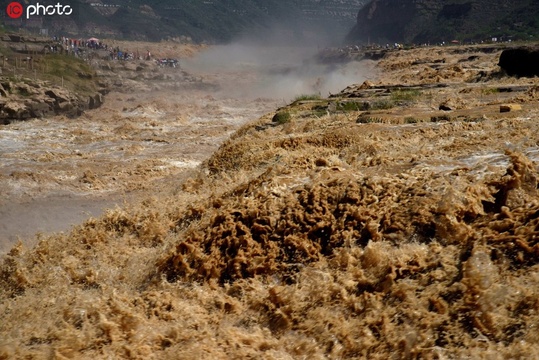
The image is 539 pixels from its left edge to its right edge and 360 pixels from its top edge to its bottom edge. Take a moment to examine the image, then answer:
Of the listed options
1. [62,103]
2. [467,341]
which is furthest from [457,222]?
[62,103]

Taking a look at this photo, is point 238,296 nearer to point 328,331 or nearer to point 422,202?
point 328,331

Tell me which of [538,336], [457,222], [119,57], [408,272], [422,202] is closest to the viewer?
[538,336]

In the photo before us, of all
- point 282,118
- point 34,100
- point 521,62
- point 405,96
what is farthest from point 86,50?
point 521,62

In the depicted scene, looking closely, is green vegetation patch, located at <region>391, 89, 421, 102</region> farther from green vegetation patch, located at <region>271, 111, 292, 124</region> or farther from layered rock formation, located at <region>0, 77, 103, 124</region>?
layered rock formation, located at <region>0, 77, 103, 124</region>

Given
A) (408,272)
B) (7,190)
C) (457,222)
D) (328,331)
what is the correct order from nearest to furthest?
(328,331) < (408,272) < (457,222) < (7,190)

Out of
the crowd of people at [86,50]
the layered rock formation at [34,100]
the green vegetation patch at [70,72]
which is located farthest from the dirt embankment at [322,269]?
the crowd of people at [86,50]

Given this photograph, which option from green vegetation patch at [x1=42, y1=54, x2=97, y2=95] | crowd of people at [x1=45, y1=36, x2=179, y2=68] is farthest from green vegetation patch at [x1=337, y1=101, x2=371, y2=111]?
crowd of people at [x1=45, y1=36, x2=179, y2=68]
